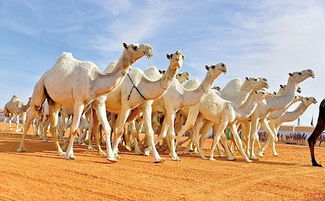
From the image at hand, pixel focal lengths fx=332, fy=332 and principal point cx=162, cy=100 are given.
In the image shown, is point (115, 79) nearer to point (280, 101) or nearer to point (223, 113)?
point (223, 113)

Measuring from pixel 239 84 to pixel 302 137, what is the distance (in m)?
20.9

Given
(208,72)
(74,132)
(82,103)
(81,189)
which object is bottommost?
(81,189)

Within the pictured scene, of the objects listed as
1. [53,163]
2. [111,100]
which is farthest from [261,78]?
[53,163]

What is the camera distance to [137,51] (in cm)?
838

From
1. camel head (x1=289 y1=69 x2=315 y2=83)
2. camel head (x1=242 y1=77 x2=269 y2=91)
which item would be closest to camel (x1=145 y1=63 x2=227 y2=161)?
camel head (x1=242 y1=77 x2=269 y2=91)

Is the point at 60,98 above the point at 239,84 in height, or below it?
below

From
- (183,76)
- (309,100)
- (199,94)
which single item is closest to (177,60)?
(199,94)

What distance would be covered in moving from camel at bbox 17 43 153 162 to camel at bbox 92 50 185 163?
80 cm

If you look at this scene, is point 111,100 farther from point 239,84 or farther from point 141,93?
point 239,84

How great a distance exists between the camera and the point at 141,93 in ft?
31.6

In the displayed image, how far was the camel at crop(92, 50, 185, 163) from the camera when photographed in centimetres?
920

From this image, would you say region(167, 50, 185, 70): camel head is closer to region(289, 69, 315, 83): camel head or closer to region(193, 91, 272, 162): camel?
region(193, 91, 272, 162): camel

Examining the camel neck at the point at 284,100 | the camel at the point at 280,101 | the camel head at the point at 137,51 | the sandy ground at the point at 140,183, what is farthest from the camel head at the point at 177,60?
the camel neck at the point at 284,100

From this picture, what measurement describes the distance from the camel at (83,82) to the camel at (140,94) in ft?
2.64
